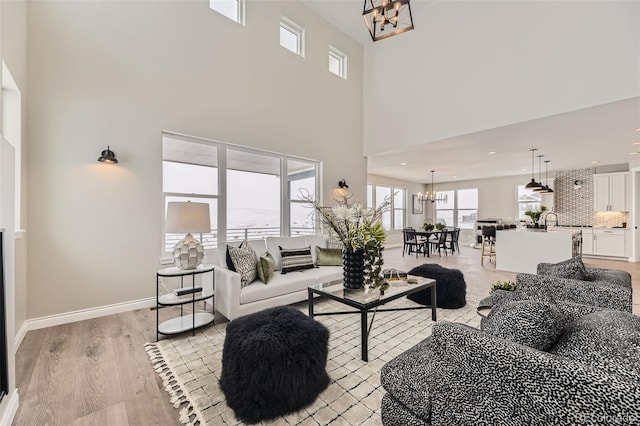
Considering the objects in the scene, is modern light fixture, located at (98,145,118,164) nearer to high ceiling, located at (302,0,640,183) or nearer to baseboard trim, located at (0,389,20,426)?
baseboard trim, located at (0,389,20,426)

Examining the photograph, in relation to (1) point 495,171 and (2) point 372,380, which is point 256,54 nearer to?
(2) point 372,380

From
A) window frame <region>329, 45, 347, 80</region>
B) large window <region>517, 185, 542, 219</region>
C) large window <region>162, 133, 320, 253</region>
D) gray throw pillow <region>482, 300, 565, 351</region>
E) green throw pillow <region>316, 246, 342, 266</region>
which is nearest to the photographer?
gray throw pillow <region>482, 300, 565, 351</region>

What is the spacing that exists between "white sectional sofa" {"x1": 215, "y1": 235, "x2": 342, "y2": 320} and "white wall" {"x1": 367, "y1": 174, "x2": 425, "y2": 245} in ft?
21.9

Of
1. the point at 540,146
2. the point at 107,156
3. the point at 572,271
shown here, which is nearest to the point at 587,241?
the point at 540,146

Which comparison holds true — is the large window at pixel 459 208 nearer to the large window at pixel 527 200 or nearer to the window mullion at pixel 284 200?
the large window at pixel 527 200

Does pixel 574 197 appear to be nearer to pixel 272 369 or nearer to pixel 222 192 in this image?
pixel 222 192

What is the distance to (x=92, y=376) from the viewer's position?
212 cm

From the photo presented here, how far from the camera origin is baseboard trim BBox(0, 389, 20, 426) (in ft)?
5.07

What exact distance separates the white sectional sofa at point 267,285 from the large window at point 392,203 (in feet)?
20.8

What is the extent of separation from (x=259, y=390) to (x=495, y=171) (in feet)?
32.8

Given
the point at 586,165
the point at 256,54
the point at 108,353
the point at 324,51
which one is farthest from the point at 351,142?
the point at 586,165

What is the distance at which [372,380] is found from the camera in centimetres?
205

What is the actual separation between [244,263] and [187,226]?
2.55 feet

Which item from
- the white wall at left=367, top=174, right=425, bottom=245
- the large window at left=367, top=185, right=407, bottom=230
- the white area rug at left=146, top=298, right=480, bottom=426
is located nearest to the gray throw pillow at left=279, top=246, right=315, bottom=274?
the white area rug at left=146, top=298, right=480, bottom=426
